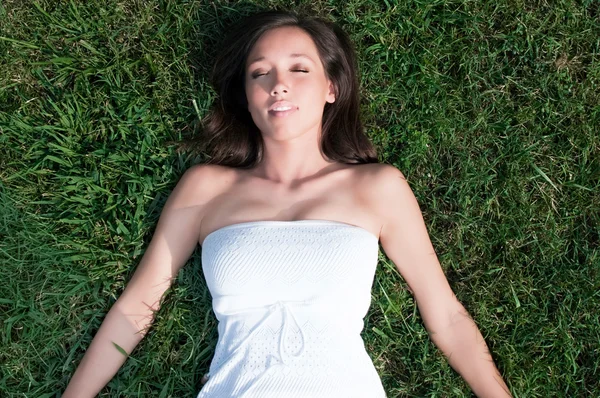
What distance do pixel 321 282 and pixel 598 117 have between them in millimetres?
2209

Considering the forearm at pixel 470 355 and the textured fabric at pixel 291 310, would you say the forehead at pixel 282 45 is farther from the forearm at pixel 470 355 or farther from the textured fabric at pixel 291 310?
the forearm at pixel 470 355

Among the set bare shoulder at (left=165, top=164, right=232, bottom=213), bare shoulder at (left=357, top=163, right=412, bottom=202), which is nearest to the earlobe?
bare shoulder at (left=357, top=163, right=412, bottom=202)

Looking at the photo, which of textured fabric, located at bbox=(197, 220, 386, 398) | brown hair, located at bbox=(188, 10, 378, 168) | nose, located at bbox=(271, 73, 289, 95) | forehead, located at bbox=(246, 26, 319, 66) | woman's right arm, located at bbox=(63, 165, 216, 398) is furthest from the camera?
brown hair, located at bbox=(188, 10, 378, 168)

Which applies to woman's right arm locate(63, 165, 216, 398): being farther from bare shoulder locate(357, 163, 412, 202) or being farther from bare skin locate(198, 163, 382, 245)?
bare shoulder locate(357, 163, 412, 202)

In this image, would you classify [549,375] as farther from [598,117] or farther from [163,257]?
[163,257]

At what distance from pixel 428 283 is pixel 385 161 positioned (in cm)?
87

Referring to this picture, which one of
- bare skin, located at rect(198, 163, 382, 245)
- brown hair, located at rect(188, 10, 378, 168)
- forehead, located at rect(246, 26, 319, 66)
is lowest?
bare skin, located at rect(198, 163, 382, 245)

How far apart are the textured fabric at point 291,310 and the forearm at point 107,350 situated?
0.64 metres

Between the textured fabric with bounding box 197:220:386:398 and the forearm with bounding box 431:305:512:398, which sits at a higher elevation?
the textured fabric with bounding box 197:220:386:398

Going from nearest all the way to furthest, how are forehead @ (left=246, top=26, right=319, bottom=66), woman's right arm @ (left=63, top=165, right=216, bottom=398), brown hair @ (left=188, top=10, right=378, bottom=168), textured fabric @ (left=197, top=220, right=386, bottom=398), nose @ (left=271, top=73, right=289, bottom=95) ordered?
1. textured fabric @ (left=197, top=220, right=386, bottom=398)
2. nose @ (left=271, top=73, right=289, bottom=95)
3. forehead @ (left=246, top=26, right=319, bottom=66)
4. woman's right arm @ (left=63, top=165, right=216, bottom=398)
5. brown hair @ (left=188, top=10, right=378, bottom=168)

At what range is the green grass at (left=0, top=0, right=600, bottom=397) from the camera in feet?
13.3

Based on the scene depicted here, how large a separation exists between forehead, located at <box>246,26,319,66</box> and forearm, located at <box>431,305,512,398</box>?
1.80 m

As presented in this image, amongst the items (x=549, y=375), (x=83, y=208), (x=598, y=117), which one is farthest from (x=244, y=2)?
(x=549, y=375)

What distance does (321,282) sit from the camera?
136 inches
